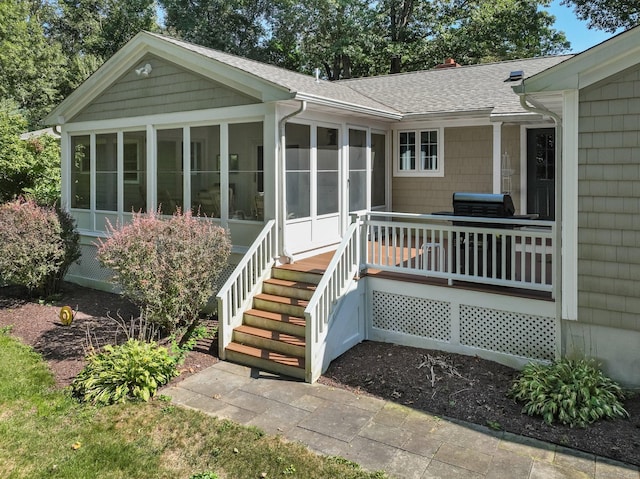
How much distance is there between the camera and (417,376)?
5.68 metres

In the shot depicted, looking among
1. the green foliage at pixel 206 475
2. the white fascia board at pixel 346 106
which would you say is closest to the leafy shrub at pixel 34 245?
the white fascia board at pixel 346 106

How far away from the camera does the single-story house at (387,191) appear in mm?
5156

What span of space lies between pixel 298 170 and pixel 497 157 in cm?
363

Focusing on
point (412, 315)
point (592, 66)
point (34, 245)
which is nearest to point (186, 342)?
point (412, 315)

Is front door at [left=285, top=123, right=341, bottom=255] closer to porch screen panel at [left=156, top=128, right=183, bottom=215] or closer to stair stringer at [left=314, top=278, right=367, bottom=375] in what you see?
stair stringer at [left=314, top=278, right=367, bottom=375]

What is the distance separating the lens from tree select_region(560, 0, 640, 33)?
20.2 meters

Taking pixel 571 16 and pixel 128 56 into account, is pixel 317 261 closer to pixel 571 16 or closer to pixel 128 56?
pixel 128 56

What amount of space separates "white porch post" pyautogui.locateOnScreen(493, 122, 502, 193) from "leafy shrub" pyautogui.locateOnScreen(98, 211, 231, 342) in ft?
16.3

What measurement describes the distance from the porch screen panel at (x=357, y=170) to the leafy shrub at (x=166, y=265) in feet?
9.65

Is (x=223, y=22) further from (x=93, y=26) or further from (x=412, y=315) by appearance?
(x=412, y=315)

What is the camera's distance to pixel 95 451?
4242mm

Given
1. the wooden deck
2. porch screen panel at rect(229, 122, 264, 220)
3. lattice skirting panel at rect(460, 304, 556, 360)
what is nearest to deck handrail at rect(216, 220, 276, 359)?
the wooden deck

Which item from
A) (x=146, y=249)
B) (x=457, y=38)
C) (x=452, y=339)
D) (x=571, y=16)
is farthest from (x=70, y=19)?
(x=452, y=339)

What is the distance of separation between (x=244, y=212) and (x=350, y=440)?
441 centimetres
